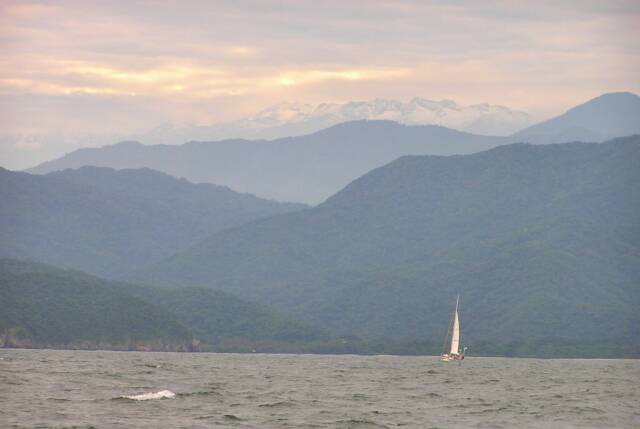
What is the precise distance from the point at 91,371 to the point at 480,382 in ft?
186

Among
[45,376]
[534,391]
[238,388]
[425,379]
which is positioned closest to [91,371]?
[45,376]

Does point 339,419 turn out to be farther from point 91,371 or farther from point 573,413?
point 91,371

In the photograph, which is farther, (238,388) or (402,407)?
(238,388)

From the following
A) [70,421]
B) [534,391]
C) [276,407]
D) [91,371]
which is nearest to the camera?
[70,421]

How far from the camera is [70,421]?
359 feet

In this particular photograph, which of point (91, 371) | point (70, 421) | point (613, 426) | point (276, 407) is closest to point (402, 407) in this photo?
point (276, 407)

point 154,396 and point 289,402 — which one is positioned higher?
point 154,396

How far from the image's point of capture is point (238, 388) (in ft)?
520

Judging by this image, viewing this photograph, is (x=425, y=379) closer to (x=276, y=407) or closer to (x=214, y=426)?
(x=276, y=407)

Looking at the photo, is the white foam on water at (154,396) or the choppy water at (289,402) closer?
the choppy water at (289,402)

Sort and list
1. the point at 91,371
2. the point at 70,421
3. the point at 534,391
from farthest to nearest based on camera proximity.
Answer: the point at 91,371
the point at 534,391
the point at 70,421

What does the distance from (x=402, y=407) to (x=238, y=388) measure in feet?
97.6

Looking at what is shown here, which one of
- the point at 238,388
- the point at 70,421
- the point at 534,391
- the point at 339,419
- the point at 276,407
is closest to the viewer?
the point at 70,421

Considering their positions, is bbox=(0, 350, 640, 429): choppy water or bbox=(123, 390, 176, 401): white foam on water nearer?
bbox=(0, 350, 640, 429): choppy water
